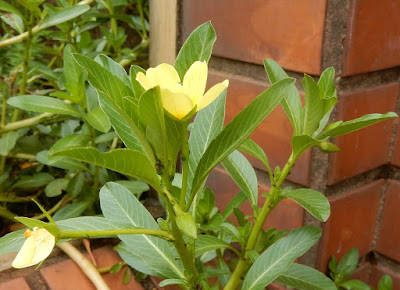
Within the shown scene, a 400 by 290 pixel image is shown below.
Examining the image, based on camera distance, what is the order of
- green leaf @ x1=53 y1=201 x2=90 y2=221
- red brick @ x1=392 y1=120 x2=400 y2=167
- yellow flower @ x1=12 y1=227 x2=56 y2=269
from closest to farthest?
yellow flower @ x1=12 y1=227 x2=56 y2=269 → red brick @ x1=392 y1=120 x2=400 y2=167 → green leaf @ x1=53 y1=201 x2=90 y2=221

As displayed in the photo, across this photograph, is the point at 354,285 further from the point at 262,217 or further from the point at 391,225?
the point at 262,217

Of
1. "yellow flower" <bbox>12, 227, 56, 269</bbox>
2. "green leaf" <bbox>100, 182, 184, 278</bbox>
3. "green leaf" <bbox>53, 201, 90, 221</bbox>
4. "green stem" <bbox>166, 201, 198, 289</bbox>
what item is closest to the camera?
"yellow flower" <bbox>12, 227, 56, 269</bbox>

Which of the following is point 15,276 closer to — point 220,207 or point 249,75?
point 220,207

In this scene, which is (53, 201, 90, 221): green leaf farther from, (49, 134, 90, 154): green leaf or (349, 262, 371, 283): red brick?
(349, 262, 371, 283): red brick

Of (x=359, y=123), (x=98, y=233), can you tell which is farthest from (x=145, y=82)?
(x=359, y=123)

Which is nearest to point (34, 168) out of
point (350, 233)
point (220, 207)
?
point (220, 207)

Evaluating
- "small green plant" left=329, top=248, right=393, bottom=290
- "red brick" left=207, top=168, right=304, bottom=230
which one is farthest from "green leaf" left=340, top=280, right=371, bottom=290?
"red brick" left=207, top=168, right=304, bottom=230

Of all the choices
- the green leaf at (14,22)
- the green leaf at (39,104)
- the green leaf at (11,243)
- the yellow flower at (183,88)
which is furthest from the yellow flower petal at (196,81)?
the green leaf at (14,22)
